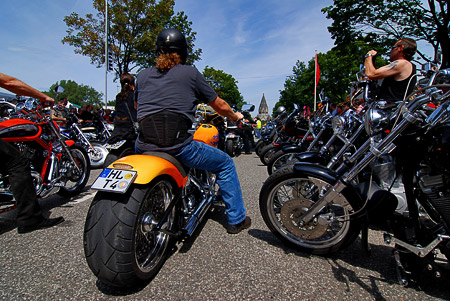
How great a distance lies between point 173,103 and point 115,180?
0.74m

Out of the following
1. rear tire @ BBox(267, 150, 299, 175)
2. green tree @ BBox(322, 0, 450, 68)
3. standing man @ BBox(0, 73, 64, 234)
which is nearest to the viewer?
standing man @ BBox(0, 73, 64, 234)

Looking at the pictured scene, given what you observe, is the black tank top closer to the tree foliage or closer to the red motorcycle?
the red motorcycle

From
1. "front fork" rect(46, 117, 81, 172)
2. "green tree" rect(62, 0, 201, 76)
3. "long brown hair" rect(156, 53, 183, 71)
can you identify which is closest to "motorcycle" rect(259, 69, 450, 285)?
"long brown hair" rect(156, 53, 183, 71)

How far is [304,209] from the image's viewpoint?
2.01 metres

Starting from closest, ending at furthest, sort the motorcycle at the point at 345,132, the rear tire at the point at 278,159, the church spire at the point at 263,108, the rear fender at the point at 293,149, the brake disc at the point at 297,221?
the brake disc at the point at 297,221, the motorcycle at the point at 345,132, the rear fender at the point at 293,149, the rear tire at the point at 278,159, the church spire at the point at 263,108

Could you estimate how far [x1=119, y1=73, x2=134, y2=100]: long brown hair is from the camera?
3.77 meters

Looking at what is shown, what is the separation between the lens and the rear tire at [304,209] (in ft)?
6.16

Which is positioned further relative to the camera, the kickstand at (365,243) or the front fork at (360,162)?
the kickstand at (365,243)

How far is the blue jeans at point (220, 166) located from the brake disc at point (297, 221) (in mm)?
469

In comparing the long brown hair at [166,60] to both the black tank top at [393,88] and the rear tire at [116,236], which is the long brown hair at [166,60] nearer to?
the rear tire at [116,236]

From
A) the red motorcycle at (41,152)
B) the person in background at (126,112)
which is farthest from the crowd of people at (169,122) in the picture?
the person in background at (126,112)

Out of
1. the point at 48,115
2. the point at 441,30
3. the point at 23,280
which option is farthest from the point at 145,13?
the point at 23,280

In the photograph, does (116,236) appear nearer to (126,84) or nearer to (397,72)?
(126,84)

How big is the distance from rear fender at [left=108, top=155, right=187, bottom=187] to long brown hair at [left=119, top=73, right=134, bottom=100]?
2.44 m
